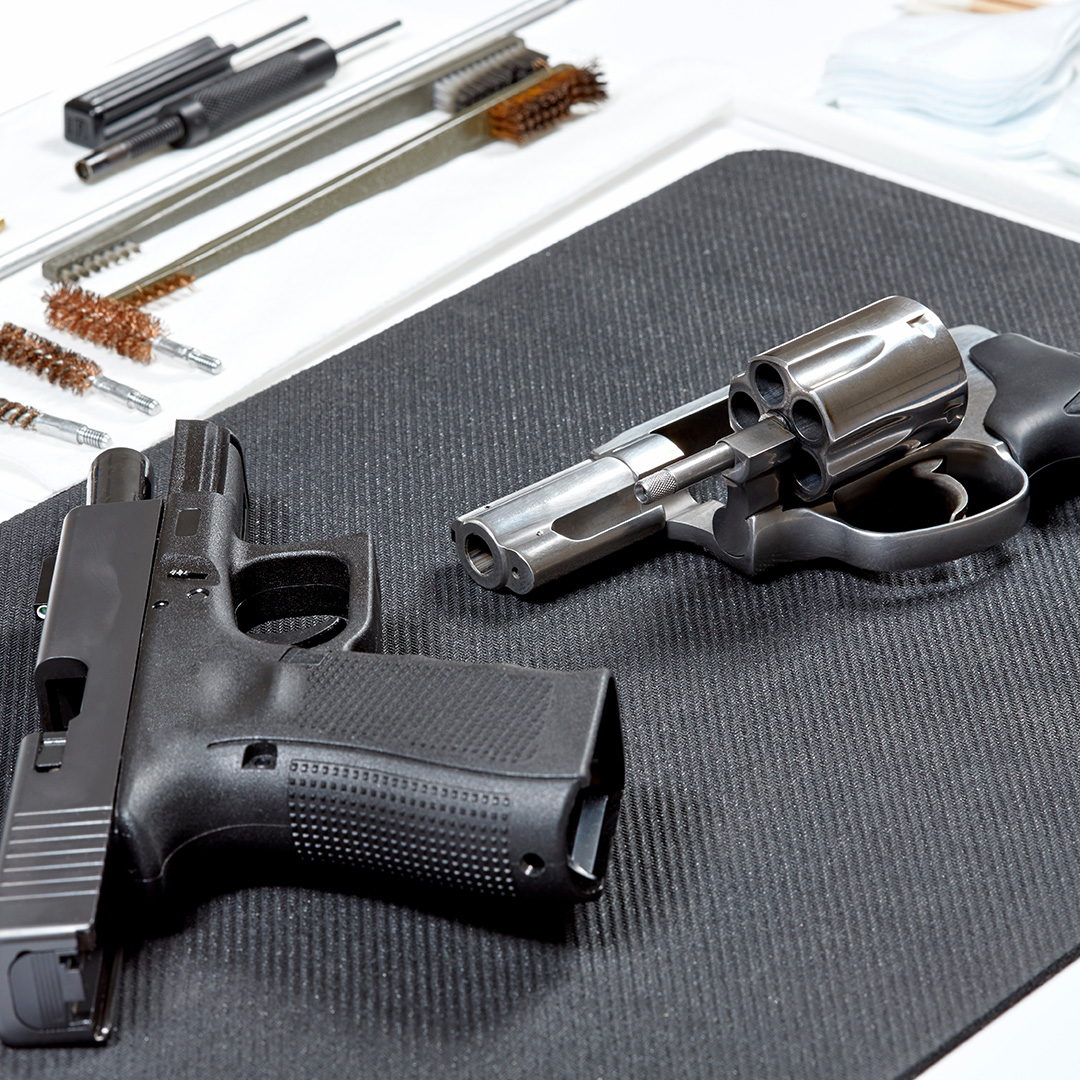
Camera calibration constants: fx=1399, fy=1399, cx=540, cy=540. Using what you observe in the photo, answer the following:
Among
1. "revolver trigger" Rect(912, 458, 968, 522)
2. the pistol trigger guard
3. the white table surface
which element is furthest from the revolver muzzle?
the white table surface

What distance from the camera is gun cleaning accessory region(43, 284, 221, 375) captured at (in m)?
1.46

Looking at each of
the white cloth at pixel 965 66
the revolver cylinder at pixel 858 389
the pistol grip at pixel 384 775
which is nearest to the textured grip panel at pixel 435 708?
the pistol grip at pixel 384 775

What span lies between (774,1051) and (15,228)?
133 cm

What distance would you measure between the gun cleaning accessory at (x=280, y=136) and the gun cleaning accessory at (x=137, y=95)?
12 cm

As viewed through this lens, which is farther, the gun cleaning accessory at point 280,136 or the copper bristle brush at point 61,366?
the gun cleaning accessory at point 280,136

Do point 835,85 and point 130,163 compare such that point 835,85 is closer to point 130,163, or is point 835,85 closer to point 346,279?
point 346,279

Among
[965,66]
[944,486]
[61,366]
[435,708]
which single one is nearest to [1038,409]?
[944,486]

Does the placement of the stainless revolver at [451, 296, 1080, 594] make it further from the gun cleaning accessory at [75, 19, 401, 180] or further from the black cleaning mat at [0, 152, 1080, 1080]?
the gun cleaning accessory at [75, 19, 401, 180]

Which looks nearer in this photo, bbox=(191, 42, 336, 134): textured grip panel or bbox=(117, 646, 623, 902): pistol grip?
bbox=(117, 646, 623, 902): pistol grip

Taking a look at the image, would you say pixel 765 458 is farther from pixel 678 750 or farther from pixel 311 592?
pixel 311 592

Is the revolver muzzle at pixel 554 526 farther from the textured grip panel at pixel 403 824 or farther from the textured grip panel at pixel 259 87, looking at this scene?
the textured grip panel at pixel 259 87

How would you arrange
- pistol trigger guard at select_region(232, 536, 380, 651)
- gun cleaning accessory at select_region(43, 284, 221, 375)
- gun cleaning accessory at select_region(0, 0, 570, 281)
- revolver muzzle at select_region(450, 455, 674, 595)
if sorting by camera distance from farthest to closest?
gun cleaning accessory at select_region(0, 0, 570, 281)
gun cleaning accessory at select_region(43, 284, 221, 375)
revolver muzzle at select_region(450, 455, 674, 595)
pistol trigger guard at select_region(232, 536, 380, 651)

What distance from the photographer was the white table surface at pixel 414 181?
1488 mm

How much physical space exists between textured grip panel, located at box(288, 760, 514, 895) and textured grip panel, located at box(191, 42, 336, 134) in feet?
3.97
